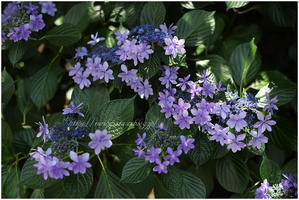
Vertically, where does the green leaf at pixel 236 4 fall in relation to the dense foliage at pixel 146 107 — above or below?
above

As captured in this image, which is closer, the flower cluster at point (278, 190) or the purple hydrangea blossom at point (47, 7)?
the flower cluster at point (278, 190)

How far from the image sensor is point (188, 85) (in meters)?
0.98

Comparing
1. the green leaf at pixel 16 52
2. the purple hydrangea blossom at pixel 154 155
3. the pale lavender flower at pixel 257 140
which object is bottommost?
the pale lavender flower at pixel 257 140

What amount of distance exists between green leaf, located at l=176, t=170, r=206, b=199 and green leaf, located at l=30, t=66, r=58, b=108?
645 millimetres

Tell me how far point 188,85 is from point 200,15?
0.28 m

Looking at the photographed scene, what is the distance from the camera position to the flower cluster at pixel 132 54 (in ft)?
3.00

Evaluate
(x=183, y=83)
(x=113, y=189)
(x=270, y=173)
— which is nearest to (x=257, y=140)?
(x=270, y=173)

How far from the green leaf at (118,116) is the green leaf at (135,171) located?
10 cm

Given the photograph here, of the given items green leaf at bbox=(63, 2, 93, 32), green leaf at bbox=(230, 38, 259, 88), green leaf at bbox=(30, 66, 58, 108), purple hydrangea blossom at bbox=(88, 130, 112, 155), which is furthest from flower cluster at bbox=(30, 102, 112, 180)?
green leaf at bbox=(230, 38, 259, 88)

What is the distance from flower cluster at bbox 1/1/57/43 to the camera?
3.56 feet

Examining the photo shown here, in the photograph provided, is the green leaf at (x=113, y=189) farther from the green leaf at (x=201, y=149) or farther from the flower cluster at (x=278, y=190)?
the flower cluster at (x=278, y=190)

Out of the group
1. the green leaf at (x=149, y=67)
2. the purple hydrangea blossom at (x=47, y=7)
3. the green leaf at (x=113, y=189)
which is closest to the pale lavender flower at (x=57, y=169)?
the green leaf at (x=113, y=189)

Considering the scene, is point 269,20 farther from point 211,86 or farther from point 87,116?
point 87,116

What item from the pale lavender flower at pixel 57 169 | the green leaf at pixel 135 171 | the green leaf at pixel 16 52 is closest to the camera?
the pale lavender flower at pixel 57 169
